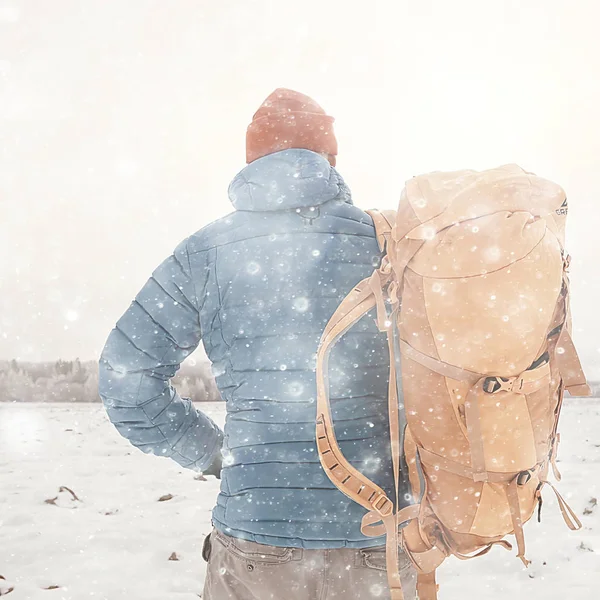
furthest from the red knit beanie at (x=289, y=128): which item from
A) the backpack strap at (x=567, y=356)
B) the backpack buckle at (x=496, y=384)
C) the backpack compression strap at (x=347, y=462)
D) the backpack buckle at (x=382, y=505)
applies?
the backpack buckle at (x=382, y=505)

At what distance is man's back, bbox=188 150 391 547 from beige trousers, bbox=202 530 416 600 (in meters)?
0.04

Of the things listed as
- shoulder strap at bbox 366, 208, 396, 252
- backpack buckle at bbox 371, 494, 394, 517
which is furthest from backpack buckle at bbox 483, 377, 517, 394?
shoulder strap at bbox 366, 208, 396, 252

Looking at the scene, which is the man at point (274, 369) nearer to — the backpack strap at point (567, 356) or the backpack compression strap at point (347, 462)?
the backpack compression strap at point (347, 462)

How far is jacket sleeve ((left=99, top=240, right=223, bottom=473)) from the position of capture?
1.73m

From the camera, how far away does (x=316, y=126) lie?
218 cm

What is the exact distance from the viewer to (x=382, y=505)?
1.40 meters

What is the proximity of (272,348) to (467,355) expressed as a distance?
540 millimetres

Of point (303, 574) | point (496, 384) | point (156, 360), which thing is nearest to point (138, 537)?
point (156, 360)

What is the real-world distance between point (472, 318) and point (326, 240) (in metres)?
0.51

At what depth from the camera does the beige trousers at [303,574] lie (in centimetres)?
141

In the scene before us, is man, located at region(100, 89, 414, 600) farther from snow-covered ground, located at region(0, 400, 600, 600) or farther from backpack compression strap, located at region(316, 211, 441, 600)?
snow-covered ground, located at region(0, 400, 600, 600)

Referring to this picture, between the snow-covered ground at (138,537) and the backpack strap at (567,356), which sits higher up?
the backpack strap at (567,356)

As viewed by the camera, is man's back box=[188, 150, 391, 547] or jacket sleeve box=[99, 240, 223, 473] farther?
jacket sleeve box=[99, 240, 223, 473]

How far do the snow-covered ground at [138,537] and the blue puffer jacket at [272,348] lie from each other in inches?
95.2
